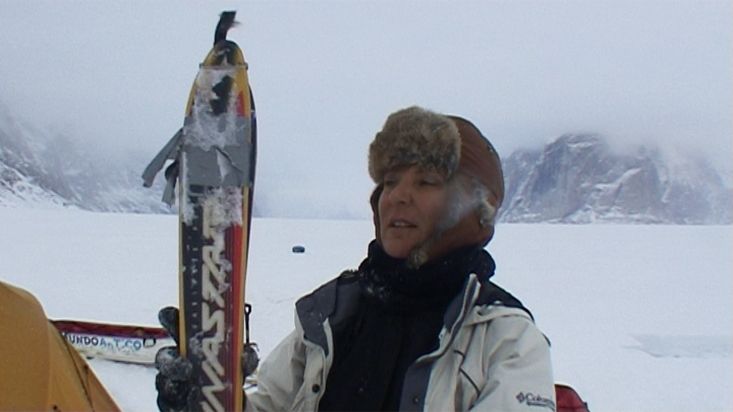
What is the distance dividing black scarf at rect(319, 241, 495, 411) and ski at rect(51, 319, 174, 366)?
482cm

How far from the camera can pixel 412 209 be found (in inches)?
61.3

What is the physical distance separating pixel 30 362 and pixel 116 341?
4.85 meters

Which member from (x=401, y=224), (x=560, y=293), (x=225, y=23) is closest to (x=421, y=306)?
(x=401, y=224)

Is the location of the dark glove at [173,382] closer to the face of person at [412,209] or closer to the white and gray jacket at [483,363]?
the white and gray jacket at [483,363]

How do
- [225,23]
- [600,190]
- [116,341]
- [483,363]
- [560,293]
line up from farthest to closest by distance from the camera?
[600,190]
[560,293]
[116,341]
[225,23]
[483,363]

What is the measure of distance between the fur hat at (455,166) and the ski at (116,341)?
4.98 m

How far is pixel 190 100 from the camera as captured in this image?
2.53 metres

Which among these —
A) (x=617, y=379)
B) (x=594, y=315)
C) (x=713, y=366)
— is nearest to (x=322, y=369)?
(x=617, y=379)

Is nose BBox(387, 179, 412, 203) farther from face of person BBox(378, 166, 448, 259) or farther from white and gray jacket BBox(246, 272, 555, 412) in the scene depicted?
white and gray jacket BBox(246, 272, 555, 412)

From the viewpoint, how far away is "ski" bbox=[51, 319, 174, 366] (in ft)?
20.0

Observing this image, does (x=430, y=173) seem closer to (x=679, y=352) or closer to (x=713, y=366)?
(x=713, y=366)

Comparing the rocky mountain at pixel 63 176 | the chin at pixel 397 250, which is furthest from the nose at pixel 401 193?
the rocky mountain at pixel 63 176

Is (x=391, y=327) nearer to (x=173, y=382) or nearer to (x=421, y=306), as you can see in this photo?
(x=421, y=306)

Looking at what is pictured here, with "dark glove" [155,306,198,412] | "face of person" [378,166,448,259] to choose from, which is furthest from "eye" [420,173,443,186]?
"dark glove" [155,306,198,412]
